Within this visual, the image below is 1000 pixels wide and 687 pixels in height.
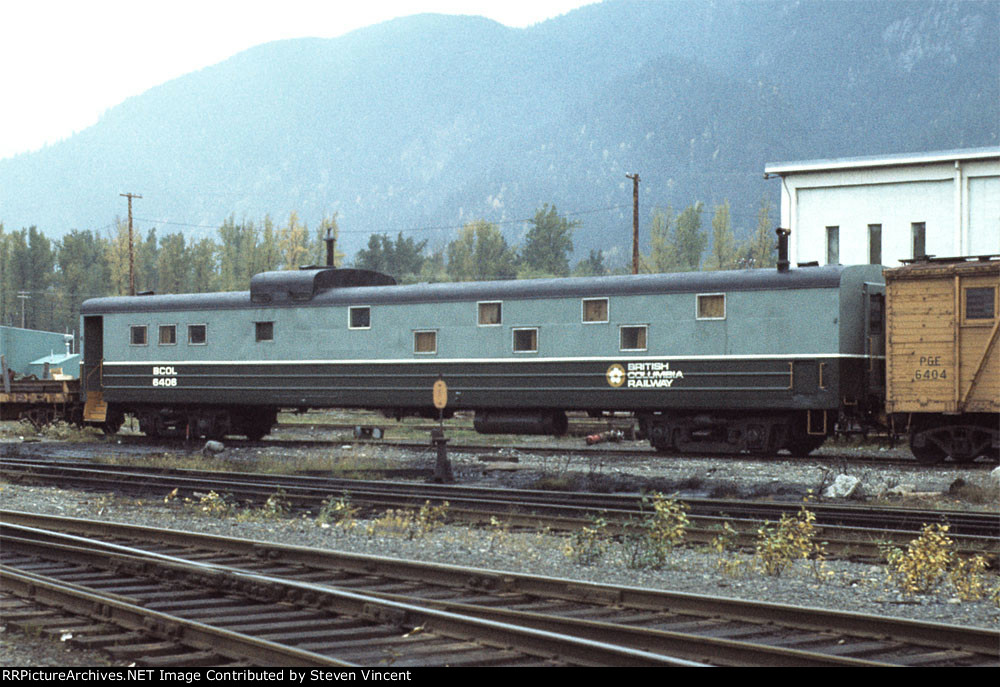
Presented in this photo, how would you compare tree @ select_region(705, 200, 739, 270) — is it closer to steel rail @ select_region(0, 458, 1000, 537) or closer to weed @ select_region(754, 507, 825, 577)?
steel rail @ select_region(0, 458, 1000, 537)

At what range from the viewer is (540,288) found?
21.8 m

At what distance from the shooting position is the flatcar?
1970 cm

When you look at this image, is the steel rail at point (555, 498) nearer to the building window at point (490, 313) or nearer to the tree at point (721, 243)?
the building window at point (490, 313)

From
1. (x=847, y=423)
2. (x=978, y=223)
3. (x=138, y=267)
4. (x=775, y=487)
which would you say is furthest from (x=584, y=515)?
(x=138, y=267)

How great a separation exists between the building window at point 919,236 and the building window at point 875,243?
41.7 inches

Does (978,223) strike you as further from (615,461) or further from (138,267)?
(138,267)

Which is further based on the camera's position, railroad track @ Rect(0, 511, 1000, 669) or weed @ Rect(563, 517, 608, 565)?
weed @ Rect(563, 517, 608, 565)

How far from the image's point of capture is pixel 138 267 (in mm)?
133000

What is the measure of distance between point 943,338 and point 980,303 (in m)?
0.82

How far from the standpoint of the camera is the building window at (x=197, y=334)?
84.2 feet

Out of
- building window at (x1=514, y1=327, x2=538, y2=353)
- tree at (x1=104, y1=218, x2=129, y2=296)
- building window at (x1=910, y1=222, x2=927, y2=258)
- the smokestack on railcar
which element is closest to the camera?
the smokestack on railcar

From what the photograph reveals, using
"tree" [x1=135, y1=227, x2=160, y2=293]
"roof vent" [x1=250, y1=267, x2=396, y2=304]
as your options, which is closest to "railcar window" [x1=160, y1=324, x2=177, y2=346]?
"roof vent" [x1=250, y1=267, x2=396, y2=304]

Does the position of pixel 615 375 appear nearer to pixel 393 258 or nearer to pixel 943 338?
pixel 943 338

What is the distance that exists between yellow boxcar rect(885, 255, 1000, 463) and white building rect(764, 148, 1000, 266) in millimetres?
17067
